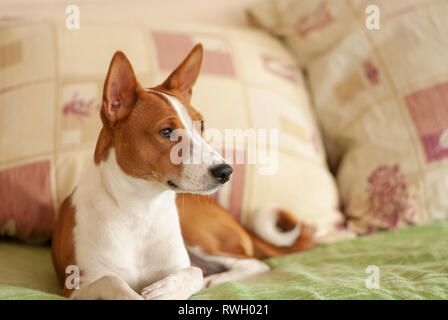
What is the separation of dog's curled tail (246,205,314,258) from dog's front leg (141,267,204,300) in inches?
16.0

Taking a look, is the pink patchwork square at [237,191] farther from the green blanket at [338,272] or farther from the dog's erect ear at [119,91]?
the dog's erect ear at [119,91]

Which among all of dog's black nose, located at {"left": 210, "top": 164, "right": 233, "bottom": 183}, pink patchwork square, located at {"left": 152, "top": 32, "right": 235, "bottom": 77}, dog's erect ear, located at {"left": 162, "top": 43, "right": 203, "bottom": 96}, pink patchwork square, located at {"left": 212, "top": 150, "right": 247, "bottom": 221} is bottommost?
pink patchwork square, located at {"left": 212, "top": 150, "right": 247, "bottom": 221}

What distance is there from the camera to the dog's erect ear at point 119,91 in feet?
3.25

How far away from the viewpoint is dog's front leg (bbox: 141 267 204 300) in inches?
37.1

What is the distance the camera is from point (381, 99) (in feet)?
5.64

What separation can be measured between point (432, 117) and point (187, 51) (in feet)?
2.67

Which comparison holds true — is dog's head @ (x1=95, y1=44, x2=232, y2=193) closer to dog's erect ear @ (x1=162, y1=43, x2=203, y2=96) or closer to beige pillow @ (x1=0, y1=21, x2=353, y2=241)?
dog's erect ear @ (x1=162, y1=43, x2=203, y2=96)

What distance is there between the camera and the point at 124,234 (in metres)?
1.05

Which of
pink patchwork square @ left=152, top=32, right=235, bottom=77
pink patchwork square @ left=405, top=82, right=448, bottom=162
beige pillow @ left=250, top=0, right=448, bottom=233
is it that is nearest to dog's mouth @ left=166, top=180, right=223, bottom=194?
pink patchwork square @ left=152, top=32, right=235, bottom=77

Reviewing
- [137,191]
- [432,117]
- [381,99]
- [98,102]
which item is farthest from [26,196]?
[432,117]

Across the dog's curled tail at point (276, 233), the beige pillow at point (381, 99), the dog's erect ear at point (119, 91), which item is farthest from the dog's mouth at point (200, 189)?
the beige pillow at point (381, 99)

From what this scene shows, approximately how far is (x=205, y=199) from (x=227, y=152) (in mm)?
188

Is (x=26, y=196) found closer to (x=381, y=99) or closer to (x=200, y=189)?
(x=200, y=189)
